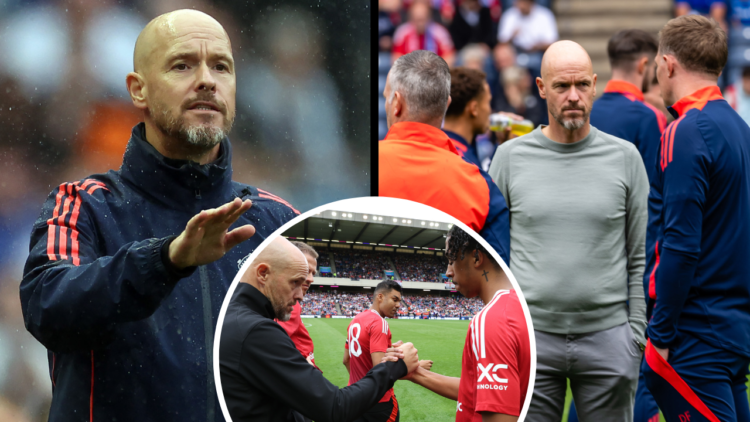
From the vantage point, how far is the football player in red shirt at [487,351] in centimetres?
92

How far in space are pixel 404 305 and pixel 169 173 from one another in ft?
1.92

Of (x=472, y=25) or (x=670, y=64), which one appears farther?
(x=472, y=25)

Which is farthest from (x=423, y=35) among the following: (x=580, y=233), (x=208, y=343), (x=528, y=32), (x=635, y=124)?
(x=208, y=343)

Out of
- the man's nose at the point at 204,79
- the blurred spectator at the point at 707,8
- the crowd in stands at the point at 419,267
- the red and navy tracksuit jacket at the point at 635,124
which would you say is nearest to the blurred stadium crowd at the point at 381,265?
the crowd in stands at the point at 419,267

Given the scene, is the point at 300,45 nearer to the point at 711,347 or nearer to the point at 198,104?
the point at 198,104

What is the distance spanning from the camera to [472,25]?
14.6 ft

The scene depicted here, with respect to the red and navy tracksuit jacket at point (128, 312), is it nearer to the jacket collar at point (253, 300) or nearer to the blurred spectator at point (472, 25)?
the jacket collar at point (253, 300)

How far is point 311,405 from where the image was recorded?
87 cm

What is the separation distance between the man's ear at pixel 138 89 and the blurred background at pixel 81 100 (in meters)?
0.32

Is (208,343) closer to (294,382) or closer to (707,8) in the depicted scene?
(294,382)

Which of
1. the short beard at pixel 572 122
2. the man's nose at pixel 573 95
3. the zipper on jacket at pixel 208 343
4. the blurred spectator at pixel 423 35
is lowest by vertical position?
the zipper on jacket at pixel 208 343

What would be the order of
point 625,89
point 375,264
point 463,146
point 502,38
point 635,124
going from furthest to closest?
point 502,38, point 625,89, point 635,124, point 463,146, point 375,264

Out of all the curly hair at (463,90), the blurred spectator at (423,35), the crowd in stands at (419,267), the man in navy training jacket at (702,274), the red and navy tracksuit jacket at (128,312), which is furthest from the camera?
the blurred spectator at (423,35)

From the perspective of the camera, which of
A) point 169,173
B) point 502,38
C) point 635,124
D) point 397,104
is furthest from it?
point 502,38
